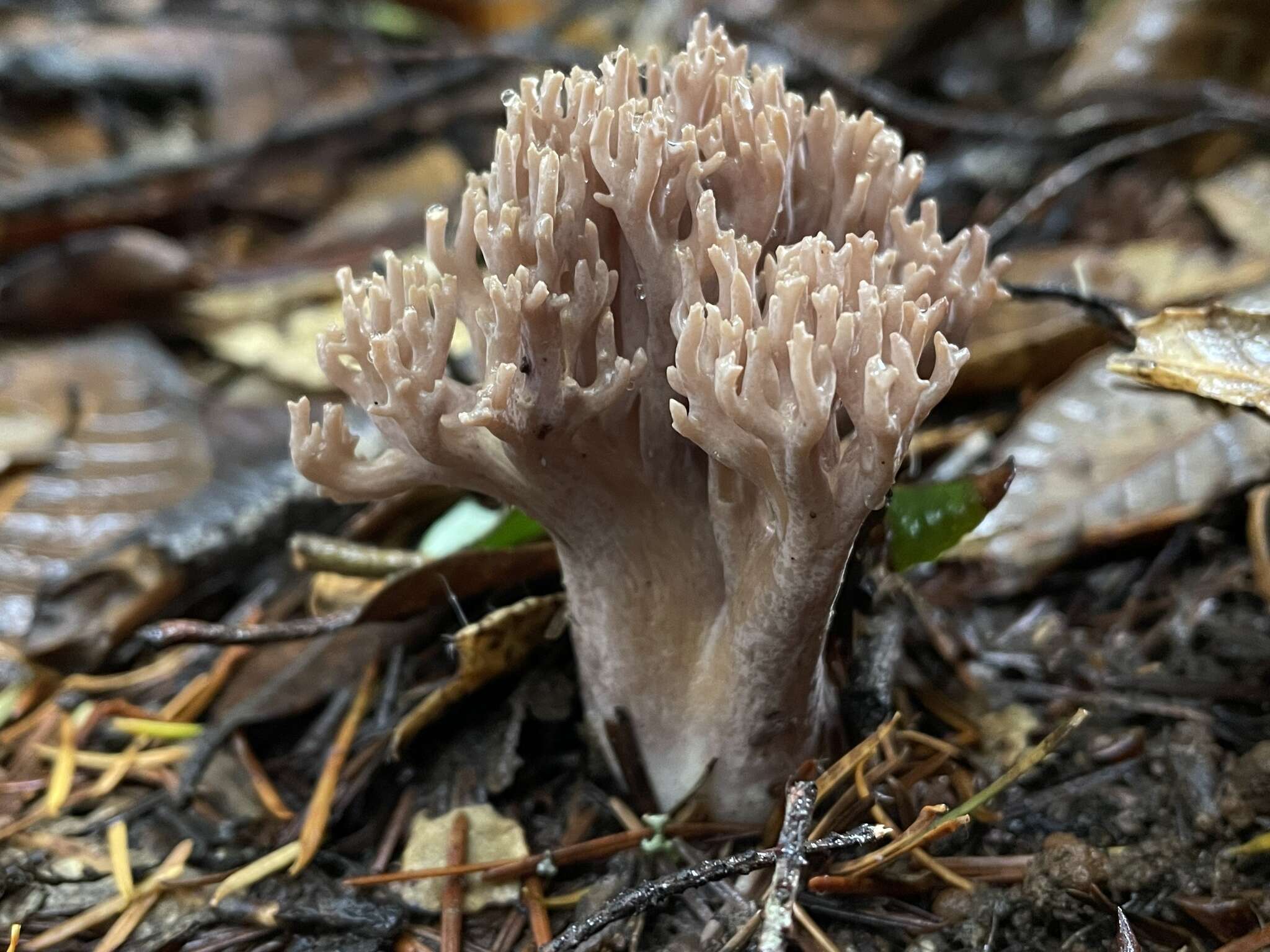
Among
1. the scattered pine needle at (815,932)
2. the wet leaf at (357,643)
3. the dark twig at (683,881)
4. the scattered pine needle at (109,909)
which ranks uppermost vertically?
the wet leaf at (357,643)

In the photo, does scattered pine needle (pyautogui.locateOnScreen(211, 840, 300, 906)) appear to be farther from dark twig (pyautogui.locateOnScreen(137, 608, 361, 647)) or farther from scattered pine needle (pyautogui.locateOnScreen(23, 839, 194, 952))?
dark twig (pyautogui.locateOnScreen(137, 608, 361, 647))

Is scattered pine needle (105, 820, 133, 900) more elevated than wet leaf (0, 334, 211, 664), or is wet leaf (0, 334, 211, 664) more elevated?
wet leaf (0, 334, 211, 664)

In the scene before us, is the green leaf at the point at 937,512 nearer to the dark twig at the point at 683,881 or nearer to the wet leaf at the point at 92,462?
the dark twig at the point at 683,881

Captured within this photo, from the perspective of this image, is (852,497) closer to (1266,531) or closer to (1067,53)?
(1266,531)

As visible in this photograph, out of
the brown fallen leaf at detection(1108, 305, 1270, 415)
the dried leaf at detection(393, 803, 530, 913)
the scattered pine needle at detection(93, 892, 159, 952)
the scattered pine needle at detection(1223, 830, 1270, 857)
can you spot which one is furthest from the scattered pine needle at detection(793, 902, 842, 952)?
the scattered pine needle at detection(93, 892, 159, 952)

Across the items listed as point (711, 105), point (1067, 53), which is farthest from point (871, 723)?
point (1067, 53)

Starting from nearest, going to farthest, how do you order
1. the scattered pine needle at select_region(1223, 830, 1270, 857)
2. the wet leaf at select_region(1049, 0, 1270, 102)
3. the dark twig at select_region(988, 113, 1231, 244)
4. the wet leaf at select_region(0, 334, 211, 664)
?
the scattered pine needle at select_region(1223, 830, 1270, 857)
the wet leaf at select_region(0, 334, 211, 664)
the dark twig at select_region(988, 113, 1231, 244)
the wet leaf at select_region(1049, 0, 1270, 102)

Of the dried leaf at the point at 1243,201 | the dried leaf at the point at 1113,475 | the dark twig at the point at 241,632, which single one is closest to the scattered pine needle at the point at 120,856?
the dark twig at the point at 241,632
